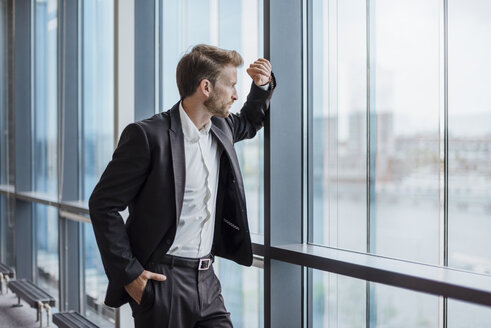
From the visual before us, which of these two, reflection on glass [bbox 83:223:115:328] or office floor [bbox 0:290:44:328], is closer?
reflection on glass [bbox 83:223:115:328]

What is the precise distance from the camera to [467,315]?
6.07 ft

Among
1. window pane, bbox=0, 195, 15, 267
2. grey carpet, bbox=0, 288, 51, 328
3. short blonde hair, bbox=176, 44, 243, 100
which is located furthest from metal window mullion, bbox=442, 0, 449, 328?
window pane, bbox=0, 195, 15, 267

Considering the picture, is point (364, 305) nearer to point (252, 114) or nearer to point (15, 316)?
point (252, 114)

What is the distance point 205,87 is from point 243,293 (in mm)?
1228

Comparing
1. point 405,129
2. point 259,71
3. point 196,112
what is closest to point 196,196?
point 196,112

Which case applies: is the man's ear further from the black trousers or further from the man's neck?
the black trousers

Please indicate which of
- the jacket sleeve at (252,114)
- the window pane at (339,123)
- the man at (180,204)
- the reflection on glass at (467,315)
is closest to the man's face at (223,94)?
the man at (180,204)

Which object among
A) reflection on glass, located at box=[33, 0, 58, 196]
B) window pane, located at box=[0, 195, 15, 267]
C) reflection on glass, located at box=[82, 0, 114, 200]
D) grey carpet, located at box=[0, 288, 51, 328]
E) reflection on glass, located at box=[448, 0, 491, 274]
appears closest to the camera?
reflection on glass, located at box=[448, 0, 491, 274]

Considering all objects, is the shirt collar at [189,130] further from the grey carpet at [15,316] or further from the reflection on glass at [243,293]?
the grey carpet at [15,316]

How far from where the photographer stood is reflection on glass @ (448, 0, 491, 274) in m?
1.76

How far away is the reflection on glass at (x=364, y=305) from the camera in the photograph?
1999mm

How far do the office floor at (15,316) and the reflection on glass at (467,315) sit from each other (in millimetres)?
3415

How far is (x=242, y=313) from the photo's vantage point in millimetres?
2742

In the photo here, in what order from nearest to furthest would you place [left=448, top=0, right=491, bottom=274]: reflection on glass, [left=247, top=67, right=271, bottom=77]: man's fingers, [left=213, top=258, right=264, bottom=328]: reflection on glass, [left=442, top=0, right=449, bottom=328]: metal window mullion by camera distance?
1. [left=448, top=0, right=491, bottom=274]: reflection on glass
2. [left=442, top=0, right=449, bottom=328]: metal window mullion
3. [left=247, top=67, right=271, bottom=77]: man's fingers
4. [left=213, top=258, right=264, bottom=328]: reflection on glass
